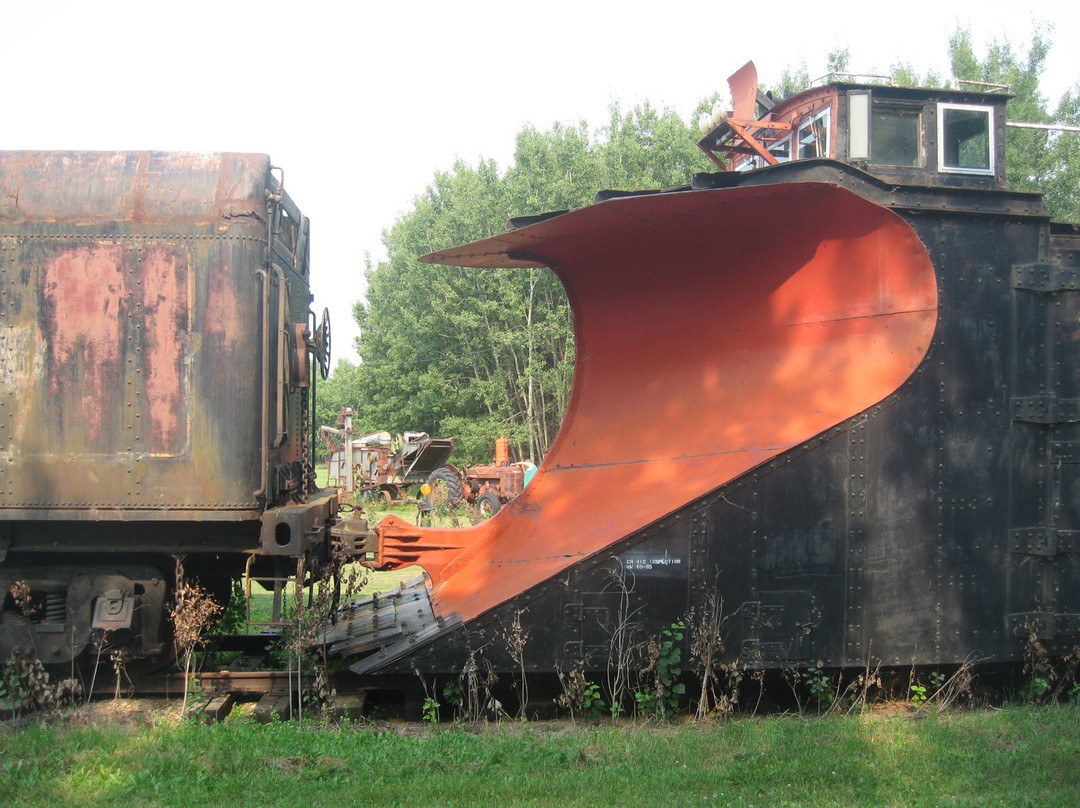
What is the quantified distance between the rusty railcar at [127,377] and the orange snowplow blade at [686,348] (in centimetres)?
153

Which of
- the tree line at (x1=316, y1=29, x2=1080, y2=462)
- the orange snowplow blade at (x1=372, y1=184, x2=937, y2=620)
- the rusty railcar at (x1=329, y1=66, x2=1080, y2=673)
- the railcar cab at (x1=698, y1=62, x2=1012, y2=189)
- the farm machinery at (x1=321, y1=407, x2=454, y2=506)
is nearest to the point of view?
the rusty railcar at (x1=329, y1=66, x2=1080, y2=673)

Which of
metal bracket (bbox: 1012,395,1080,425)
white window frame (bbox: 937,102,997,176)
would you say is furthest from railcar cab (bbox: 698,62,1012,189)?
metal bracket (bbox: 1012,395,1080,425)

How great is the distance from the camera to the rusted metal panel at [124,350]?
17.3ft

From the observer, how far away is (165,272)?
17.6ft

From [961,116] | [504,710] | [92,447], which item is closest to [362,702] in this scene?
[504,710]

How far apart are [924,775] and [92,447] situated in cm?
510

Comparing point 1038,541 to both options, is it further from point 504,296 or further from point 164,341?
point 504,296

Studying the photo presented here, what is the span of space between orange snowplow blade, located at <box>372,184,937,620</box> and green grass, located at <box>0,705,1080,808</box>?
1066 mm

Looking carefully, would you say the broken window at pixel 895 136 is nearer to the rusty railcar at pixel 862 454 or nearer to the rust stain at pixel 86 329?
the rusty railcar at pixel 862 454

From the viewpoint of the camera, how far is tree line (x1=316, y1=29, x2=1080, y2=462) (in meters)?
31.3

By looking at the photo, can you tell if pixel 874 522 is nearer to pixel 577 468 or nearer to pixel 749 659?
pixel 749 659

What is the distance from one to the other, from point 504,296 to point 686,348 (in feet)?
83.7

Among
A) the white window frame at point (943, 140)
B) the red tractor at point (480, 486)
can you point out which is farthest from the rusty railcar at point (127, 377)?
the red tractor at point (480, 486)

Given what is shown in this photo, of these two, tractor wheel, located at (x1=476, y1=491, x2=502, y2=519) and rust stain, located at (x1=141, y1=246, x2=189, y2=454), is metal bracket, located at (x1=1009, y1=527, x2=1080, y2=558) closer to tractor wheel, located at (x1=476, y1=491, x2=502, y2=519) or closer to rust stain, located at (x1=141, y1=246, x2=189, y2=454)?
rust stain, located at (x1=141, y1=246, x2=189, y2=454)
